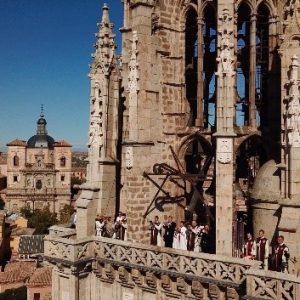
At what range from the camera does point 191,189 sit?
73.0 ft

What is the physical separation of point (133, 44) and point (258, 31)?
20.0ft

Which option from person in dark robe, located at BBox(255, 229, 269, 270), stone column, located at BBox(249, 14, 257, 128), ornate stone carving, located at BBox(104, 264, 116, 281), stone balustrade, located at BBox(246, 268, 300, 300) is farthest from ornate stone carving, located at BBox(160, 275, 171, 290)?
stone column, located at BBox(249, 14, 257, 128)

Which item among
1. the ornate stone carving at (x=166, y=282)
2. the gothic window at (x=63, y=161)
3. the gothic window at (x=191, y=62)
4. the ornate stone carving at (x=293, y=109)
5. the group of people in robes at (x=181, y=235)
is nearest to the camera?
the ornate stone carving at (x=293, y=109)

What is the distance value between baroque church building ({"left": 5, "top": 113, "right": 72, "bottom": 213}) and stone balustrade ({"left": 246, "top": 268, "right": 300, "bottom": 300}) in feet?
311

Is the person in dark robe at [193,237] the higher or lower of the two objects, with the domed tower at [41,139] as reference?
lower

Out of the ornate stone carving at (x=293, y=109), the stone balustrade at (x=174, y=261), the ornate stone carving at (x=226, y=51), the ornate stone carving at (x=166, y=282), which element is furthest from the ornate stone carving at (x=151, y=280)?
the ornate stone carving at (x=226, y=51)

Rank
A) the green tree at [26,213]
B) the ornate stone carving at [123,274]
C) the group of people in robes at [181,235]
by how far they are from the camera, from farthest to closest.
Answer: the green tree at [26,213] → the ornate stone carving at [123,274] → the group of people in robes at [181,235]

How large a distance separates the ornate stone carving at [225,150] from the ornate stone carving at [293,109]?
6.76ft

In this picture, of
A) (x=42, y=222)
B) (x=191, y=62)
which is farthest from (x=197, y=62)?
(x=42, y=222)

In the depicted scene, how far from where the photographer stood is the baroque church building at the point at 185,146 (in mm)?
16547

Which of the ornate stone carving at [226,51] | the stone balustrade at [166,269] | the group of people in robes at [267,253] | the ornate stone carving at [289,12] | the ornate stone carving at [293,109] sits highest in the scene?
the ornate stone carving at [289,12]

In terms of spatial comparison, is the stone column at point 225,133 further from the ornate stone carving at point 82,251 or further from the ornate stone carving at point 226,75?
the ornate stone carving at point 82,251

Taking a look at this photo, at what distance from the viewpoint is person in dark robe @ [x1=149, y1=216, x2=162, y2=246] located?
1920cm

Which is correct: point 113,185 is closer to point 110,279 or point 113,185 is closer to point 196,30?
point 110,279
